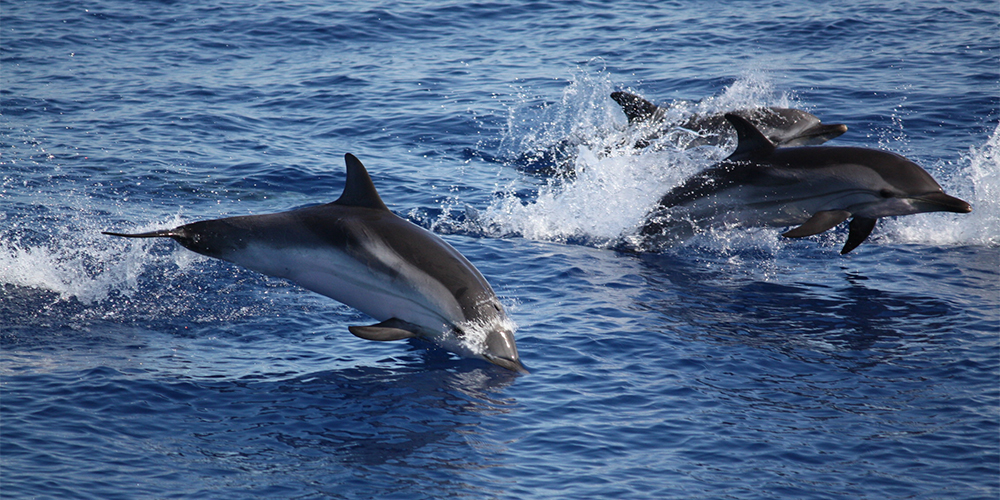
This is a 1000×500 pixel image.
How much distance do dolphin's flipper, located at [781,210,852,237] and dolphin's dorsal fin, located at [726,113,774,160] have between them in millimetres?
976

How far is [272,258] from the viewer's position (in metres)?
8.38

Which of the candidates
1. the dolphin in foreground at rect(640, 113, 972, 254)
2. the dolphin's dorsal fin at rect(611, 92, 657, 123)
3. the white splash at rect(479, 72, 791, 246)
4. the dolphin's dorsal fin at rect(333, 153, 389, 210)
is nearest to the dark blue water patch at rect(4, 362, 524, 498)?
the dolphin's dorsal fin at rect(333, 153, 389, 210)

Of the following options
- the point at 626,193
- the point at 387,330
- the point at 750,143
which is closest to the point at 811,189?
the point at 750,143

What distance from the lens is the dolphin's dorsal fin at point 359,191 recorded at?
8430 millimetres

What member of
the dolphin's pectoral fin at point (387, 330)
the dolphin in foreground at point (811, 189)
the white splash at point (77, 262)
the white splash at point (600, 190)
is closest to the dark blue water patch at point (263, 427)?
the dolphin's pectoral fin at point (387, 330)

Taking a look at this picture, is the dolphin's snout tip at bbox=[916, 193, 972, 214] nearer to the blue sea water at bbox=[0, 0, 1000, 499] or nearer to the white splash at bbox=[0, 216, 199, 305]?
the blue sea water at bbox=[0, 0, 1000, 499]

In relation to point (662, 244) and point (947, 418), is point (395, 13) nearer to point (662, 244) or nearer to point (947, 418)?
point (662, 244)

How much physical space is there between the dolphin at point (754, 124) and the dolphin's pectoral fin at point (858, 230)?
9.53 ft

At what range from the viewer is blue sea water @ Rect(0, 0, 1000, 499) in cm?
649

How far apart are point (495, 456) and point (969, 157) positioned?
37.5 ft

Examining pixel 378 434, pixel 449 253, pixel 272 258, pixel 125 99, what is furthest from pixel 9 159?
pixel 378 434

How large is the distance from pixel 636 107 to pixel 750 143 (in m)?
4.06

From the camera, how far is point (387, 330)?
7.64m

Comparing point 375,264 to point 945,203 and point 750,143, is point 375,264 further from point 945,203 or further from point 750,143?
point 945,203
